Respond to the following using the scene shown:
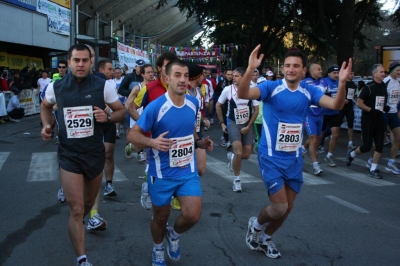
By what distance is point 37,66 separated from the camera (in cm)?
3048

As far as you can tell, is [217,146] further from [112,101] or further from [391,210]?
[112,101]

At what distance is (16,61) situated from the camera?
1081 inches

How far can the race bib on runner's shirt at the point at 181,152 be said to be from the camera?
4547mm

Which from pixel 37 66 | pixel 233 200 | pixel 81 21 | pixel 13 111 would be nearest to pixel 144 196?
pixel 233 200

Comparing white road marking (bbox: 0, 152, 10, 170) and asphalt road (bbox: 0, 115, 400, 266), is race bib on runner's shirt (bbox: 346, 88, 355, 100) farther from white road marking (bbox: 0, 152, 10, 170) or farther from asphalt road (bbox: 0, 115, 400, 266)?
white road marking (bbox: 0, 152, 10, 170)

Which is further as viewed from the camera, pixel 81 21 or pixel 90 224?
pixel 81 21

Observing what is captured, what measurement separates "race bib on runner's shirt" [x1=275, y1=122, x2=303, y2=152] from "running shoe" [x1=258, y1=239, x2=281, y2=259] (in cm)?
95

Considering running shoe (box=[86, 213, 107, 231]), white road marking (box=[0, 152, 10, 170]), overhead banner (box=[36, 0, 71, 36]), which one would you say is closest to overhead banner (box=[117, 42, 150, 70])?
overhead banner (box=[36, 0, 71, 36])

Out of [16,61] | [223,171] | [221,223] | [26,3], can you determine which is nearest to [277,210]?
[221,223]

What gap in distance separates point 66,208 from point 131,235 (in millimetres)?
1601

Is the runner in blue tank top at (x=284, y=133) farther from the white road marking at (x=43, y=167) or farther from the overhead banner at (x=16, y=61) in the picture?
the overhead banner at (x=16, y=61)

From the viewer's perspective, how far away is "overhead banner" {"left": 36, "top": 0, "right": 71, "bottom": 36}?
27.3 metres

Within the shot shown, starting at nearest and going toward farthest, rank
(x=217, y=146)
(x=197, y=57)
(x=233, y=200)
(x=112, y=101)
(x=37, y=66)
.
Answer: (x=112, y=101), (x=233, y=200), (x=217, y=146), (x=37, y=66), (x=197, y=57)

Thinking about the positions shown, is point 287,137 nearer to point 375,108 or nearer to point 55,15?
point 375,108
